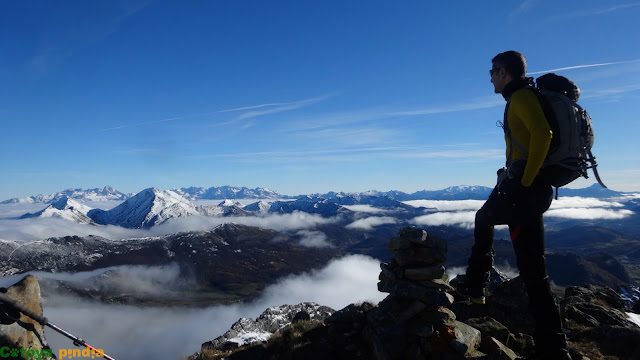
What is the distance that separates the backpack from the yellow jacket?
239 mm

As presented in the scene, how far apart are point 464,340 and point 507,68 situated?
25.7 ft

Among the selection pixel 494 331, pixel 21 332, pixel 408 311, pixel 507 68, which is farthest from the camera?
pixel 494 331

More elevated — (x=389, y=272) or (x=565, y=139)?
(x=565, y=139)

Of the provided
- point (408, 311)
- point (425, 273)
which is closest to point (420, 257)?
point (425, 273)

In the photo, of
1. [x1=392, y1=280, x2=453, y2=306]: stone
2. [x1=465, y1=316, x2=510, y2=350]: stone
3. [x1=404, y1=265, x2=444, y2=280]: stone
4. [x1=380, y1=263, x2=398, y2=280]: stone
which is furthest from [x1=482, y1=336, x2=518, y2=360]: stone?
[x1=380, y1=263, x2=398, y2=280]: stone

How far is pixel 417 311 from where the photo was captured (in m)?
12.4

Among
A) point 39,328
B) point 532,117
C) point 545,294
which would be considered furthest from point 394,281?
point 39,328

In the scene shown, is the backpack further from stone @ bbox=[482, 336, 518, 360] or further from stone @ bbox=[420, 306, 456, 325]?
stone @ bbox=[420, 306, 456, 325]

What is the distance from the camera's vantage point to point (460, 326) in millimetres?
11719

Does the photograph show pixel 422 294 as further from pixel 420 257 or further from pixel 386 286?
pixel 386 286

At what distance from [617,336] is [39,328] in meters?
18.8

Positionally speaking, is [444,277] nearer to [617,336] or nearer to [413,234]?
[413,234]

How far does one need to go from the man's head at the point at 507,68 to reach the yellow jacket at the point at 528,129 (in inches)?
34.9

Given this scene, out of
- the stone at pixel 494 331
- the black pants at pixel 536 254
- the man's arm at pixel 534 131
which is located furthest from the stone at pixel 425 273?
the man's arm at pixel 534 131
